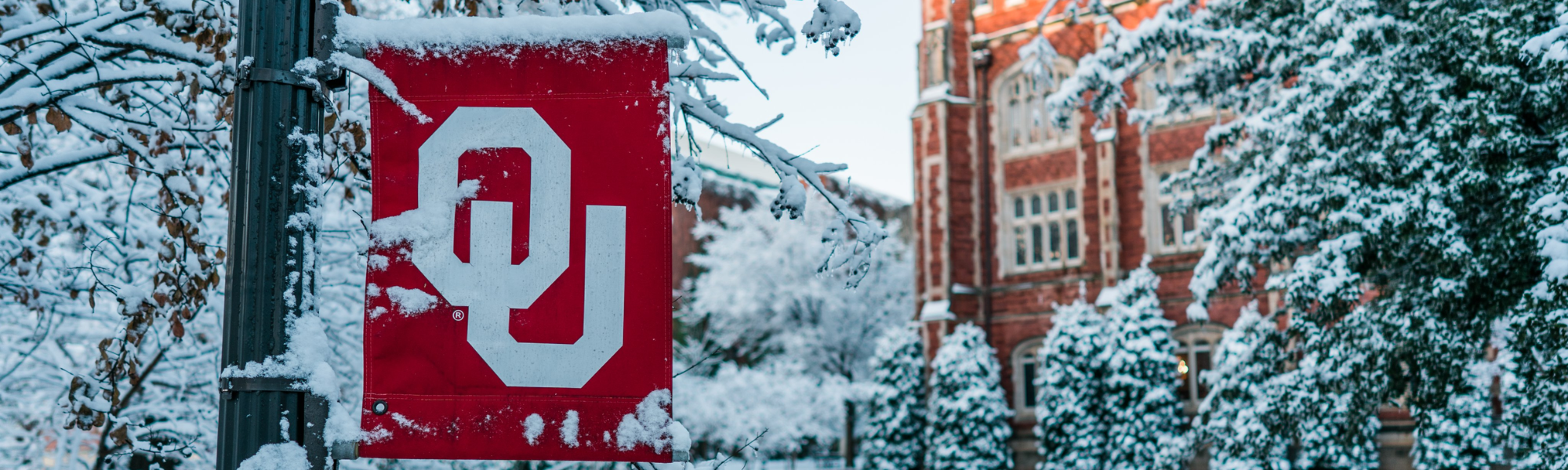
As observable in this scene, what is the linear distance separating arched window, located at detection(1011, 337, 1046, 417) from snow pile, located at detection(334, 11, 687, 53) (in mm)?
22717

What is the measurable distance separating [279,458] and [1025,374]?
2356 centimetres

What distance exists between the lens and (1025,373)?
25266mm

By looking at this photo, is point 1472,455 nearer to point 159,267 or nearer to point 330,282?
point 330,282

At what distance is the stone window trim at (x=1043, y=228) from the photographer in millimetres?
25125

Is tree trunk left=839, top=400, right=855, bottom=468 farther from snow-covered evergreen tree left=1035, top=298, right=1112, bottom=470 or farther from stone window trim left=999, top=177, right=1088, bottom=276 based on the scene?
snow-covered evergreen tree left=1035, top=298, right=1112, bottom=470

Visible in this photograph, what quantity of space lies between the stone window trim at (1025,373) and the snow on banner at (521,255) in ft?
74.5

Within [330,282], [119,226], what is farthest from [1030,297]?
[119,226]

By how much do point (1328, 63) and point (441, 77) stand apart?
373 inches

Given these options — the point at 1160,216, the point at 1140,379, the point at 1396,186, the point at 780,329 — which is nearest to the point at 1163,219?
the point at 1160,216

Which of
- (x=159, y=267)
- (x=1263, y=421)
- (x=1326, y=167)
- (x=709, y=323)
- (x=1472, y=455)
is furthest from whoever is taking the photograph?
(x=709, y=323)

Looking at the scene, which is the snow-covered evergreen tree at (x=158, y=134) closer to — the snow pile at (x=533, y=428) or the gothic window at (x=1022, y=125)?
the snow pile at (x=533, y=428)

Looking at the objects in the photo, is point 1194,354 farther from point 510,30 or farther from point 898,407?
point 510,30

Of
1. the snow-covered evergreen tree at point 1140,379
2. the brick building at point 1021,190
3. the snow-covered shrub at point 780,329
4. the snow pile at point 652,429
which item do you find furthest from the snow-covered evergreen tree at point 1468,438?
the snow-covered shrub at point 780,329

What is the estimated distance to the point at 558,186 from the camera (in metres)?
2.84
